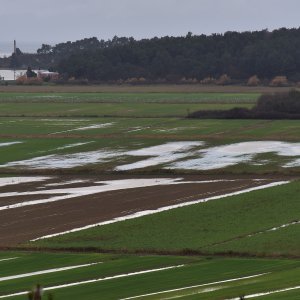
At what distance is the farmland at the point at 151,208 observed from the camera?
33.6 metres

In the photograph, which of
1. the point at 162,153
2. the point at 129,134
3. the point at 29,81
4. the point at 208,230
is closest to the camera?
the point at 208,230

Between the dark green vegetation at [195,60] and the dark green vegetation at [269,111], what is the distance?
6297 cm

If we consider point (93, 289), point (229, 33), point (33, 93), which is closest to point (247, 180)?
point (93, 289)

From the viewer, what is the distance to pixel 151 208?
47156mm

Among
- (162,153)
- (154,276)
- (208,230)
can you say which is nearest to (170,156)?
(162,153)

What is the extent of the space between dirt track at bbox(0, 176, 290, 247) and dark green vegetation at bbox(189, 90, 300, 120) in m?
36.6

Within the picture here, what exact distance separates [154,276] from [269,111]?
61.0 m

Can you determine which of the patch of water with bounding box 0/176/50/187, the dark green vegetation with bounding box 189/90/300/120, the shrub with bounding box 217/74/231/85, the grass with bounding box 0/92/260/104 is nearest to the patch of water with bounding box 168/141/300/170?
the patch of water with bounding box 0/176/50/187

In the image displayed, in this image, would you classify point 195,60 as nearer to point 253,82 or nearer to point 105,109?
point 253,82

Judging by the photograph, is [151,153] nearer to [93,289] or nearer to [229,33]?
[93,289]

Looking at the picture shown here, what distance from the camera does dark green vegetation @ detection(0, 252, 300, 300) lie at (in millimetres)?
31516

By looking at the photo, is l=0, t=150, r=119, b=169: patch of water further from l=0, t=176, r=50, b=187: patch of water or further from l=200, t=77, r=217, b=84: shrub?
l=200, t=77, r=217, b=84: shrub

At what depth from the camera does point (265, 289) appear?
101ft

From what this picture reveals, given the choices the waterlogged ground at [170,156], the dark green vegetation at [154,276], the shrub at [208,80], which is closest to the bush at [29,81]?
the shrub at [208,80]
